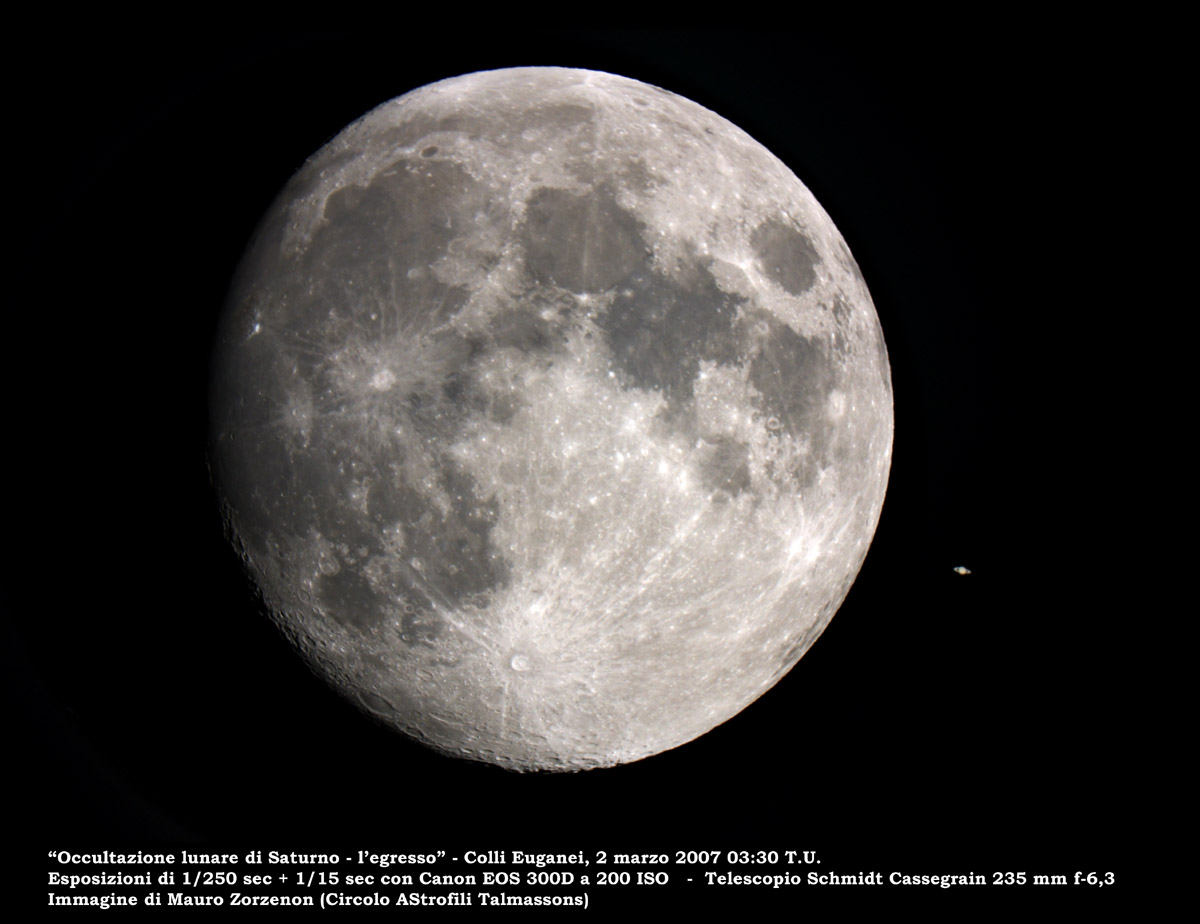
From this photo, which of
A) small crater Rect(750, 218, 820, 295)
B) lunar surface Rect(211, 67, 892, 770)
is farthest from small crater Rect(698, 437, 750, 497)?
small crater Rect(750, 218, 820, 295)

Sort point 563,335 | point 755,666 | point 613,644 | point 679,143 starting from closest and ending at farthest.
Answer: point 563,335 → point 613,644 → point 679,143 → point 755,666

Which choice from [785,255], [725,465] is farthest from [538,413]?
[785,255]

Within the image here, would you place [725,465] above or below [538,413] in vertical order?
below

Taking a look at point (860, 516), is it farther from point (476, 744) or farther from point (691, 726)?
point (476, 744)

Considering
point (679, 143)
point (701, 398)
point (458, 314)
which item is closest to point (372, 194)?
point (458, 314)

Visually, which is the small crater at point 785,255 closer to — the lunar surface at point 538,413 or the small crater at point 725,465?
the lunar surface at point 538,413

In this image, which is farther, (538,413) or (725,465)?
(725,465)

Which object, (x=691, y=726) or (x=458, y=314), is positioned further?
(x=691, y=726)

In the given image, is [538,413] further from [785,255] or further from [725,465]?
[785,255]

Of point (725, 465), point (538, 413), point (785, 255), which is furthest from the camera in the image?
point (785, 255)
